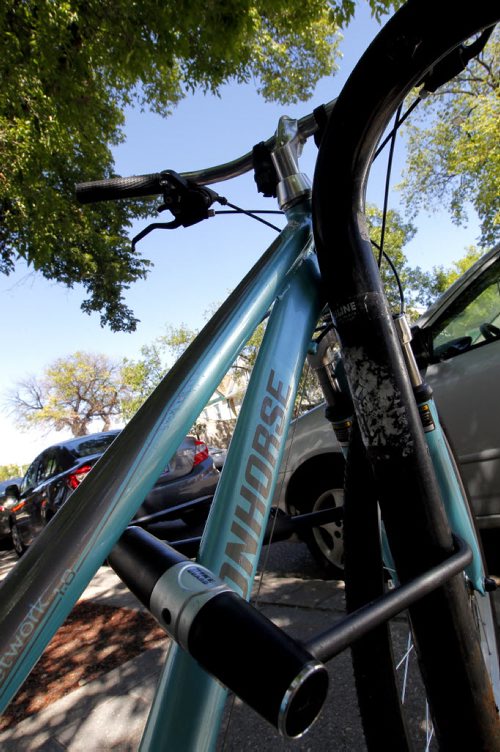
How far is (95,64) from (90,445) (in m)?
4.85

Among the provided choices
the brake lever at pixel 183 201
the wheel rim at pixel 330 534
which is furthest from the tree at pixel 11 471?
the brake lever at pixel 183 201

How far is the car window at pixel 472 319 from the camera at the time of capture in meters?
2.81

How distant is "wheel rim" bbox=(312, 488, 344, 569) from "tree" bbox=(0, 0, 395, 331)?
7.52 feet

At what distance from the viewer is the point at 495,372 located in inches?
103

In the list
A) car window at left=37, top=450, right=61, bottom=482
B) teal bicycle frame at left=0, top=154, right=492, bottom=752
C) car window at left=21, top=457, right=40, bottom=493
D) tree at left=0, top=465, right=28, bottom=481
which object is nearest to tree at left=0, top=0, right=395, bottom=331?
teal bicycle frame at left=0, top=154, right=492, bottom=752

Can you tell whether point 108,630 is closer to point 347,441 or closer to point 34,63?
point 347,441

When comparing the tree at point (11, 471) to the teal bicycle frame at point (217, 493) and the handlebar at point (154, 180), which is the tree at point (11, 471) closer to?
the handlebar at point (154, 180)

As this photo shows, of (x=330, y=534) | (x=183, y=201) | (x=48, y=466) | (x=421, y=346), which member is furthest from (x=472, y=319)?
(x=48, y=466)

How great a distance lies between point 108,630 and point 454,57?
384 cm

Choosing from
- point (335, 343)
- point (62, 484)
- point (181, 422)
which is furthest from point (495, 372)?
point (62, 484)

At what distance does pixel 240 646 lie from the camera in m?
0.45

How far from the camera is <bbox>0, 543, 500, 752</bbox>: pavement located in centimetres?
177

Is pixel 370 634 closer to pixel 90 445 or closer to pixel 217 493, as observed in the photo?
pixel 217 493

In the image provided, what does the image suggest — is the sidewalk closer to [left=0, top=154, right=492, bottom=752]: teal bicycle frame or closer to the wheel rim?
the wheel rim
